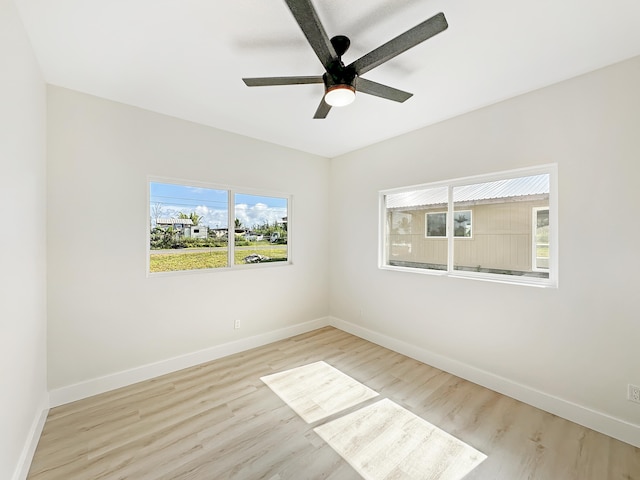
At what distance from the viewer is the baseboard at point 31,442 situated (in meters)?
1.57

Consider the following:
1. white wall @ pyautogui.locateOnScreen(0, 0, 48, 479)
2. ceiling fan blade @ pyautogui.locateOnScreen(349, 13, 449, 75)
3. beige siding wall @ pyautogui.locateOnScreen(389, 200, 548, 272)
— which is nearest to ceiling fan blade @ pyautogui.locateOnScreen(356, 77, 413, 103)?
ceiling fan blade @ pyautogui.locateOnScreen(349, 13, 449, 75)

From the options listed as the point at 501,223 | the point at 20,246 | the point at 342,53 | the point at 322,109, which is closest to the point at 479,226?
the point at 501,223

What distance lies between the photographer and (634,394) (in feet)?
6.23

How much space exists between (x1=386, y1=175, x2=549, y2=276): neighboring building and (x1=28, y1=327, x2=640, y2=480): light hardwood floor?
127 centimetres

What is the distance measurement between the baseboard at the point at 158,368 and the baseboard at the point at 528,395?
152cm

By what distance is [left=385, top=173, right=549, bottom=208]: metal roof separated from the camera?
2447 mm

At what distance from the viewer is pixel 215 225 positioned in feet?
10.8

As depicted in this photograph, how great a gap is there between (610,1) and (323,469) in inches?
126

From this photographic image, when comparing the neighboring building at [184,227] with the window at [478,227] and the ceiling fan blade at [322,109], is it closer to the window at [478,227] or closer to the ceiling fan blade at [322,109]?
the ceiling fan blade at [322,109]

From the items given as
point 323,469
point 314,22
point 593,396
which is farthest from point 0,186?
point 593,396

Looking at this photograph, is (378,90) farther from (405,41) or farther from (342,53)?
(405,41)

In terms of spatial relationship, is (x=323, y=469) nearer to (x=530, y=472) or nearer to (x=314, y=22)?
(x=530, y=472)

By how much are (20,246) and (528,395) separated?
400cm

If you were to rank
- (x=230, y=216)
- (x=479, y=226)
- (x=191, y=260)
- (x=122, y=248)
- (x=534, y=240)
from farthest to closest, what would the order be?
(x=230, y=216) → (x=191, y=260) → (x=479, y=226) → (x=122, y=248) → (x=534, y=240)
